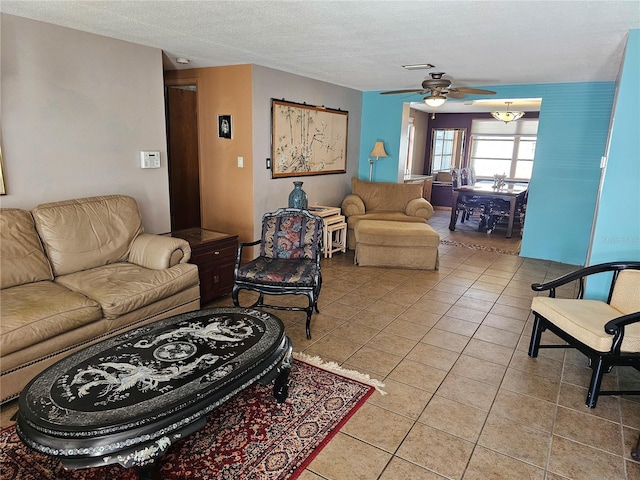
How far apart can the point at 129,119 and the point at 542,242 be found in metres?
5.14

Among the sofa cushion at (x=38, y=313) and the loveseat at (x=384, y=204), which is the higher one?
the loveseat at (x=384, y=204)

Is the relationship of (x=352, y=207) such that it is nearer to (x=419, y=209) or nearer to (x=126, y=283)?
(x=419, y=209)

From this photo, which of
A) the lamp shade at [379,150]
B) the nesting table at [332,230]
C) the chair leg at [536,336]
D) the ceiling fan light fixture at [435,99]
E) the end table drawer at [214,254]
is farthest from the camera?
the lamp shade at [379,150]

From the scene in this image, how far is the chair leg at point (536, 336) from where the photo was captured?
293 cm

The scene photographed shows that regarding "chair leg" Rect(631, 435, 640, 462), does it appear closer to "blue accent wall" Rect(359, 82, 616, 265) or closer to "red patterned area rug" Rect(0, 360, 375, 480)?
"red patterned area rug" Rect(0, 360, 375, 480)

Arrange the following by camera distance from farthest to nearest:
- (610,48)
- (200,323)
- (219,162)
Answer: (219,162) → (610,48) → (200,323)

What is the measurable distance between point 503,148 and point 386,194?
17.1ft

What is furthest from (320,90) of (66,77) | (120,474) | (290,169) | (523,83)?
(120,474)

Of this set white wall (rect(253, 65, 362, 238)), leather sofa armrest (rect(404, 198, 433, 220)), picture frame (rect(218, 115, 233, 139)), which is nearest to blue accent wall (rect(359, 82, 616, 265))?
leather sofa armrest (rect(404, 198, 433, 220))

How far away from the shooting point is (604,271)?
2889 mm

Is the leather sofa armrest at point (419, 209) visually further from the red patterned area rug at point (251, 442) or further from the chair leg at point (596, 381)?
the red patterned area rug at point (251, 442)

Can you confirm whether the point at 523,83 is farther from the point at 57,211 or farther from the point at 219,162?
the point at 57,211

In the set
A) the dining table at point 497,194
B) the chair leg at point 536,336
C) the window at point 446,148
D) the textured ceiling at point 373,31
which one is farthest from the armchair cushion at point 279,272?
the window at point 446,148

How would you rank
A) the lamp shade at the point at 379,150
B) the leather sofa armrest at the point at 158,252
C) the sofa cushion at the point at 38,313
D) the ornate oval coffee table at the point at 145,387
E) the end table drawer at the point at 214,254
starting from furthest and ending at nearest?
the lamp shade at the point at 379,150, the end table drawer at the point at 214,254, the leather sofa armrest at the point at 158,252, the sofa cushion at the point at 38,313, the ornate oval coffee table at the point at 145,387
